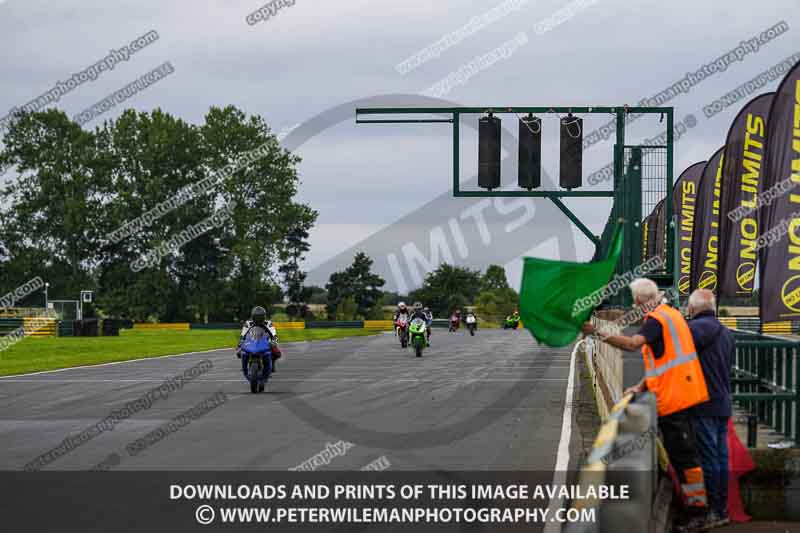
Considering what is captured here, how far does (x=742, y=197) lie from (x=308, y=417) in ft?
30.2

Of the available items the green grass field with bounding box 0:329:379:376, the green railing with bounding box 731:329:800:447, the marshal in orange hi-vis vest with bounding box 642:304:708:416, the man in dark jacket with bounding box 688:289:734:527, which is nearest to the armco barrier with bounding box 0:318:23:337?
the green grass field with bounding box 0:329:379:376

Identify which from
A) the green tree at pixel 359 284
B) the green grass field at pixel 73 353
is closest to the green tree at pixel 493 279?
the green tree at pixel 359 284

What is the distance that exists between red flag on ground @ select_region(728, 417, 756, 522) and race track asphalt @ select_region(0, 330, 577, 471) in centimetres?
240

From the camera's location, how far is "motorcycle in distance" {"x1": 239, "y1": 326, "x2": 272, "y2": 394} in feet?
68.4

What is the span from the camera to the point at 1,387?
23.4m

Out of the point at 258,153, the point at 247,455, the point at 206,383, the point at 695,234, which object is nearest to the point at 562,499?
the point at 247,455

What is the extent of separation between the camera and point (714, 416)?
834 cm

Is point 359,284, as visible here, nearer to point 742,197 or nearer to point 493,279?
point 493,279

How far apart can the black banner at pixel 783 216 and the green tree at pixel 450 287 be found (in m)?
134

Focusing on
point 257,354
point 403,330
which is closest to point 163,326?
point 403,330

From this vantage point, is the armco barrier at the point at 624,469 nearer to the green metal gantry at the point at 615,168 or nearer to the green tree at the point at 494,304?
the green metal gantry at the point at 615,168

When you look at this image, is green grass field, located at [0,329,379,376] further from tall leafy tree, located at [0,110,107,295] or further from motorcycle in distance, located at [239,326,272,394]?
tall leafy tree, located at [0,110,107,295]

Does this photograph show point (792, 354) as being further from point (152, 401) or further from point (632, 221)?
point (152, 401)

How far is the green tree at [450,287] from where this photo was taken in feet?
506
